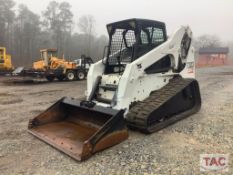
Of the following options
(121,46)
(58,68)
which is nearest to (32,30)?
(58,68)

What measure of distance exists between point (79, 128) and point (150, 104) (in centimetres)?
138

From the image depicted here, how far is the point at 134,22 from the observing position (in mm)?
5207

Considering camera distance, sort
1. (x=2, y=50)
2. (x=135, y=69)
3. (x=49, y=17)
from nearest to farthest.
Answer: (x=135, y=69) → (x=2, y=50) → (x=49, y=17)

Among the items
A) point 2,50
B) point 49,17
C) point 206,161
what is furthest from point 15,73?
point 49,17

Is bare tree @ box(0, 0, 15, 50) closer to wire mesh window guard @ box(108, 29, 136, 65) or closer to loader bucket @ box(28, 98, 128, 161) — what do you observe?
wire mesh window guard @ box(108, 29, 136, 65)

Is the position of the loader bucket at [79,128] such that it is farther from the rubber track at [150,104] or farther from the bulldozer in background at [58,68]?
the bulldozer in background at [58,68]

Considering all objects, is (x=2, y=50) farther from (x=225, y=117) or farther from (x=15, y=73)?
(x=225, y=117)

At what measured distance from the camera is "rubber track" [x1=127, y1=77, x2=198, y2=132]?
4.36 metres

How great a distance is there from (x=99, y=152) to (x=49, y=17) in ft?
136

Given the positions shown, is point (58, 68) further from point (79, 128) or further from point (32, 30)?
point (32, 30)

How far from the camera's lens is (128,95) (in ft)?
15.4

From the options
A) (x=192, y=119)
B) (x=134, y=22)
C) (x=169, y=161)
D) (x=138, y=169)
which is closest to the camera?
(x=138, y=169)

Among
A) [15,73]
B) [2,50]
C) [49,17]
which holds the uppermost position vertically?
[49,17]

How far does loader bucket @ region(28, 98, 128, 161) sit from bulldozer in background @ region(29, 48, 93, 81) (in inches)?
459
